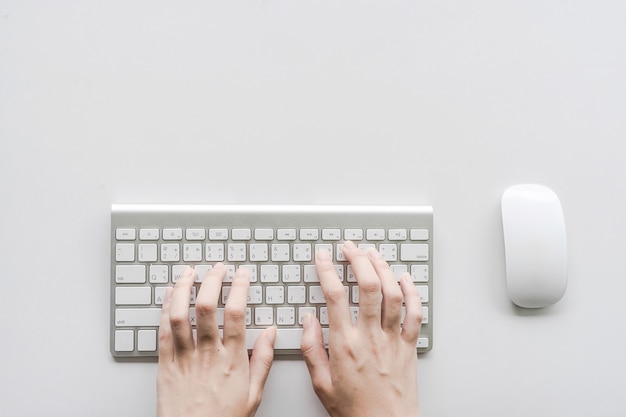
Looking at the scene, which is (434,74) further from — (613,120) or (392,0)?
(613,120)

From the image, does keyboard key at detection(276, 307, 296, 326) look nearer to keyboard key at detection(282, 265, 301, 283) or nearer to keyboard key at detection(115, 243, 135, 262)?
keyboard key at detection(282, 265, 301, 283)

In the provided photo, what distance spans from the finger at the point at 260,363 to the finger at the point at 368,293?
4.9 inches

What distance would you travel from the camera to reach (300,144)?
2.07 ft

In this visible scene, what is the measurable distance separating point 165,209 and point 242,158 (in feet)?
0.42

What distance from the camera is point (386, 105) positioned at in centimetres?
63

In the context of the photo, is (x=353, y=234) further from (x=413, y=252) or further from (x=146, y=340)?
(x=146, y=340)

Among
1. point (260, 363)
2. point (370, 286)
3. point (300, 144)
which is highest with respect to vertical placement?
point (300, 144)

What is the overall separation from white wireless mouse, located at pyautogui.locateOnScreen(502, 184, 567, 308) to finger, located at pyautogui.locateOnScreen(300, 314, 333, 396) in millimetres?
281

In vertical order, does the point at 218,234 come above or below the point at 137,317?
above

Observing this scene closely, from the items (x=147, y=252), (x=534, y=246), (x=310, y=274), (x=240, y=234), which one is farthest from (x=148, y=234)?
(x=534, y=246)

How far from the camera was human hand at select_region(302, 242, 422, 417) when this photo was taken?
1.89ft

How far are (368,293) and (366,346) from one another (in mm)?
71

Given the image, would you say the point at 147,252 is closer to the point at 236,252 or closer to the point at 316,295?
the point at 236,252

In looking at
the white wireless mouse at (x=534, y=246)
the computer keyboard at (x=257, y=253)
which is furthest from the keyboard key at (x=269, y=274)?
the white wireless mouse at (x=534, y=246)
